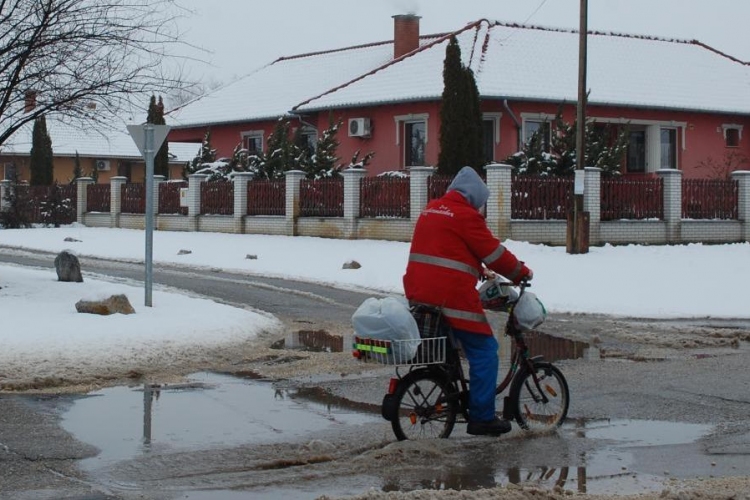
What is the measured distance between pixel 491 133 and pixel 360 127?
4.47 m

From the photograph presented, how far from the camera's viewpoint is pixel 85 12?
47.9ft

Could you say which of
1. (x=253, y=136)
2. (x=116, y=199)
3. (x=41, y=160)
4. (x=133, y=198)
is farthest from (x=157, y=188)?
(x=41, y=160)

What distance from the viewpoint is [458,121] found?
91.8ft

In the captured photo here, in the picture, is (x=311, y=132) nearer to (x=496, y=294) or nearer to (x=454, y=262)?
(x=496, y=294)

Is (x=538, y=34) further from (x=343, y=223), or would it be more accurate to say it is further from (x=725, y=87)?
(x=343, y=223)

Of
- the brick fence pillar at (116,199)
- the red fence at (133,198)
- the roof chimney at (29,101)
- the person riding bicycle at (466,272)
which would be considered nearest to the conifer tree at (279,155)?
the red fence at (133,198)

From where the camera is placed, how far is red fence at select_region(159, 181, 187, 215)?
115ft

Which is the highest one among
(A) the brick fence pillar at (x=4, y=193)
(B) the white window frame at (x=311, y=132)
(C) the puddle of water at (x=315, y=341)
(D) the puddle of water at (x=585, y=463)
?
(B) the white window frame at (x=311, y=132)

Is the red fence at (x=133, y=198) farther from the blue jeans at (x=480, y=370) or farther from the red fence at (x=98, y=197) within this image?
the blue jeans at (x=480, y=370)

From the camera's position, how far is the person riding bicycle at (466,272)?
769 centimetres

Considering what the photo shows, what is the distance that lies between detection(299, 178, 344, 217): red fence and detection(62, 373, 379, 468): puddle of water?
1901 centimetres

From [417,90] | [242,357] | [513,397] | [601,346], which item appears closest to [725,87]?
[417,90]

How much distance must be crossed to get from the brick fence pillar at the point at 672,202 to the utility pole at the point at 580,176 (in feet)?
11.3

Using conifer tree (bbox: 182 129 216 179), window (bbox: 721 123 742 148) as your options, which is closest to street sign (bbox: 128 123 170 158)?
conifer tree (bbox: 182 129 216 179)
